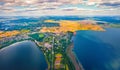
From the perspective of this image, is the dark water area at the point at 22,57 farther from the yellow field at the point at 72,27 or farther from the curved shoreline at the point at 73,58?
the yellow field at the point at 72,27

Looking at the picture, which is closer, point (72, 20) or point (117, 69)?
point (117, 69)

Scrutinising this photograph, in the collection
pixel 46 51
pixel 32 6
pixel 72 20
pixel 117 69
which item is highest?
pixel 32 6

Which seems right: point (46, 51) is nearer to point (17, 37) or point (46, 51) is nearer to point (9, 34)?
point (17, 37)

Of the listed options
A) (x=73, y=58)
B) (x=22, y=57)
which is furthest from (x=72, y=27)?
(x=22, y=57)

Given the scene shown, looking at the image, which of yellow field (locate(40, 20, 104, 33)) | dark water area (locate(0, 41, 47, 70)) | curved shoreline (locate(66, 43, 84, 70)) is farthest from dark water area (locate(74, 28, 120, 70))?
dark water area (locate(0, 41, 47, 70))

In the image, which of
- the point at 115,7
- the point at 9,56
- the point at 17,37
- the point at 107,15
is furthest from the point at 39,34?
the point at 115,7

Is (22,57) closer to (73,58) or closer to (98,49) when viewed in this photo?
(73,58)

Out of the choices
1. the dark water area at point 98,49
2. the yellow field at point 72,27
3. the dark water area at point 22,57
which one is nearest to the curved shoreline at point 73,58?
the dark water area at point 98,49
